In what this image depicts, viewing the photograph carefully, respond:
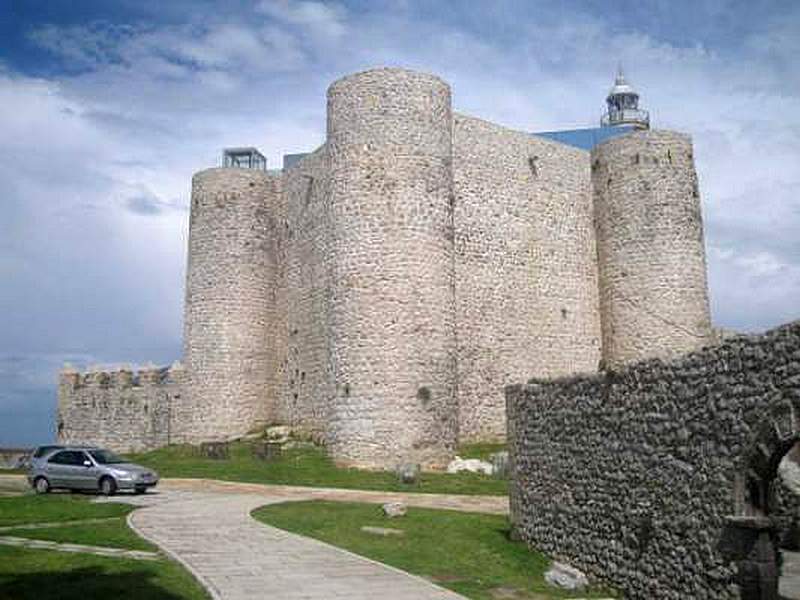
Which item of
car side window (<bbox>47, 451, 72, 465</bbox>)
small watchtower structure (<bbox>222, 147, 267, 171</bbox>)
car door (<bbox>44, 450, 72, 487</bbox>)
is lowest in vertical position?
car door (<bbox>44, 450, 72, 487</bbox>)

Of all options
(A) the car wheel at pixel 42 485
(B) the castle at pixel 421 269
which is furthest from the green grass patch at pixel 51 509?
(B) the castle at pixel 421 269

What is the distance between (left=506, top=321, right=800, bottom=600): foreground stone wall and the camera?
8.71m

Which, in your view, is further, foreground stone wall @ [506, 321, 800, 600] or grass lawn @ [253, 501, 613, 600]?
grass lawn @ [253, 501, 613, 600]

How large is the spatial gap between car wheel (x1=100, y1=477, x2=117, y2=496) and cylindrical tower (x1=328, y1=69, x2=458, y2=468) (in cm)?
730

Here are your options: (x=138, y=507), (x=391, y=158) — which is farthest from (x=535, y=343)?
(x=138, y=507)

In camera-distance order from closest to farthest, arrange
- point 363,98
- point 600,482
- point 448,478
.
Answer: point 600,482 < point 448,478 < point 363,98

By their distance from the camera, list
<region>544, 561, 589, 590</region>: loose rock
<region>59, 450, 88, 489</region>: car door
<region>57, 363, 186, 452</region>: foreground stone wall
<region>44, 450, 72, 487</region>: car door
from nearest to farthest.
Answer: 1. <region>544, 561, 589, 590</region>: loose rock
2. <region>59, 450, 88, 489</region>: car door
3. <region>44, 450, 72, 487</region>: car door
4. <region>57, 363, 186, 452</region>: foreground stone wall

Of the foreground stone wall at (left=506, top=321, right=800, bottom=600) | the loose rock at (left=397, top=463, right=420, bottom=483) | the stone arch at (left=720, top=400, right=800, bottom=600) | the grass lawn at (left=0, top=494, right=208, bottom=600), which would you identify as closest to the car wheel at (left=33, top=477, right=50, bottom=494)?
the grass lawn at (left=0, top=494, right=208, bottom=600)

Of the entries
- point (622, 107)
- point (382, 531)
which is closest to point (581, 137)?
point (622, 107)

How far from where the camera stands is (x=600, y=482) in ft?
39.3

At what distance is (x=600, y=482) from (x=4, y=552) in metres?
8.39

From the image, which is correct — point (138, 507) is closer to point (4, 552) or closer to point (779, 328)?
point (4, 552)

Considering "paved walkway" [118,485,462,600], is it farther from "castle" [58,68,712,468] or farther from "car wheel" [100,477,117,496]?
"castle" [58,68,712,468]

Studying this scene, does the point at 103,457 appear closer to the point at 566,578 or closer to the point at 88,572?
the point at 88,572
